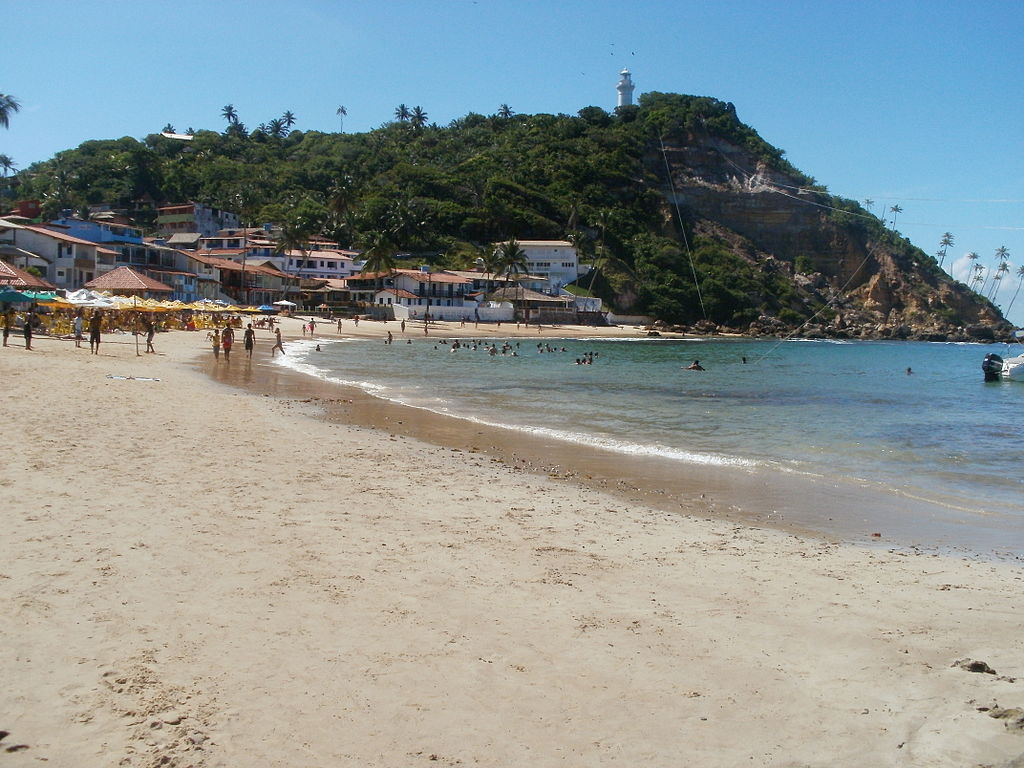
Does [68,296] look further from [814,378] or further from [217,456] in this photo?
[814,378]

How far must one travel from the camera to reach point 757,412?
23594mm

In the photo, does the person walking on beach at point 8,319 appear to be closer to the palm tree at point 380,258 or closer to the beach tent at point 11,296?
the beach tent at point 11,296

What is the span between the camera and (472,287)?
303 feet

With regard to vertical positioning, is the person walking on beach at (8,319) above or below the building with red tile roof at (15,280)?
below

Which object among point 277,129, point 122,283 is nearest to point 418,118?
point 277,129

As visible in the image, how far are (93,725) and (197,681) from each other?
60cm

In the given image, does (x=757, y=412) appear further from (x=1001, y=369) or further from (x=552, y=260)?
(x=552, y=260)

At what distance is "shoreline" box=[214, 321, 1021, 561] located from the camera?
31.4 ft

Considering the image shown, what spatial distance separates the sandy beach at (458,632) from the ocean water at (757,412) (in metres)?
4.25

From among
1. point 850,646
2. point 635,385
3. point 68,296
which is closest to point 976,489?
point 850,646

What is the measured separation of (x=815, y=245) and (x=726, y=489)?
121 metres

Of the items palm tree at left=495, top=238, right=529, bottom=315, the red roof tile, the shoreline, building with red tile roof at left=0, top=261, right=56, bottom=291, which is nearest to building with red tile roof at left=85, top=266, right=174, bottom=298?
the red roof tile

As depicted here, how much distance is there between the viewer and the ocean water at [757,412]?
14.2 m

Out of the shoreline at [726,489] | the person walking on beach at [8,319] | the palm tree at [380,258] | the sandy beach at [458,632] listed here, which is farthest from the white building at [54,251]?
the sandy beach at [458,632]
